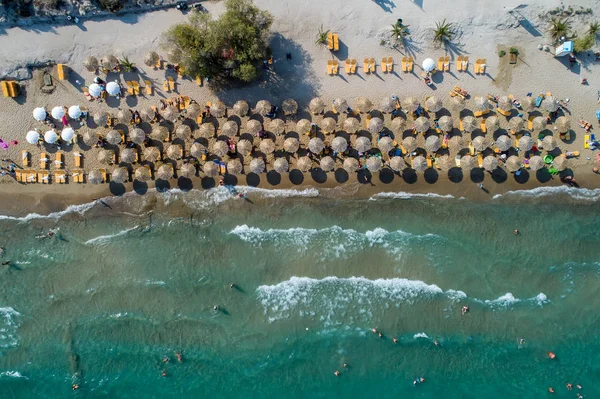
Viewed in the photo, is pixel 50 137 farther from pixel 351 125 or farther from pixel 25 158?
pixel 351 125

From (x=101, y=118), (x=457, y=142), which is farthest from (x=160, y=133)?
(x=457, y=142)

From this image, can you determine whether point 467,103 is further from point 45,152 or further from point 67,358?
point 67,358

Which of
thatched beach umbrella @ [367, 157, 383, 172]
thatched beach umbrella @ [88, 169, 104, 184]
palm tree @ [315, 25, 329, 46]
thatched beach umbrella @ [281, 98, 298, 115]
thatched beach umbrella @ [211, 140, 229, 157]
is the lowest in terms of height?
thatched beach umbrella @ [88, 169, 104, 184]

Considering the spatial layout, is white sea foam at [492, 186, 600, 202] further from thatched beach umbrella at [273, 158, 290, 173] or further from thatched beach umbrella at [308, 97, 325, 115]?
thatched beach umbrella at [273, 158, 290, 173]

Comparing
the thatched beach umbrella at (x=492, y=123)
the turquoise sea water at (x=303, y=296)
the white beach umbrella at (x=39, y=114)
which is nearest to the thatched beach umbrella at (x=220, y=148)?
the turquoise sea water at (x=303, y=296)

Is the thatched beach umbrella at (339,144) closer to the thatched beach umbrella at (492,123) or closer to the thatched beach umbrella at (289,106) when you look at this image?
the thatched beach umbrella at (289,106)

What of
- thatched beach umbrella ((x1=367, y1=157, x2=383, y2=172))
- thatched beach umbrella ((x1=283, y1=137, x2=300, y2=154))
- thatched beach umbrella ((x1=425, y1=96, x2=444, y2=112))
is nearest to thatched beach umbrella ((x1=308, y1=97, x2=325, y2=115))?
thatched beach umbrella ((x1=283, y1=137, x2=300, y2=154))


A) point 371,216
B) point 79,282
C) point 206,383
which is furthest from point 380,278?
point 79,282
